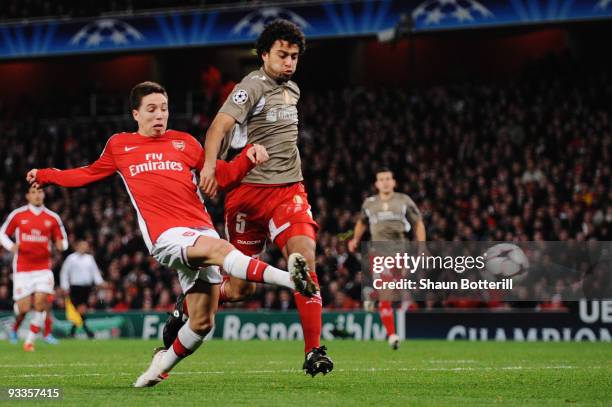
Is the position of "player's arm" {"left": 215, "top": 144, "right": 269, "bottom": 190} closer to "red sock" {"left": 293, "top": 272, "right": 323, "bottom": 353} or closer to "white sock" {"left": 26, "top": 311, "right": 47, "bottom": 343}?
"red sock" {"left": 293, "top": 272, "right": 323, "bottom": 353}

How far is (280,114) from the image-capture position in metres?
8.34

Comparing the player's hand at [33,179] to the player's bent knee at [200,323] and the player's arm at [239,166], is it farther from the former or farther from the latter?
the player's bent knee at [200,323]

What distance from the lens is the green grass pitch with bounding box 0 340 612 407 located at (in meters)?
6.79

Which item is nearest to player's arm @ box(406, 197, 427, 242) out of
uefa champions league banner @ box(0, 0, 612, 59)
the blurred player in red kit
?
the blurred player in red kit

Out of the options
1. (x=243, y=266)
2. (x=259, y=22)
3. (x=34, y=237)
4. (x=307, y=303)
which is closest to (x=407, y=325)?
(x=34, y=237)

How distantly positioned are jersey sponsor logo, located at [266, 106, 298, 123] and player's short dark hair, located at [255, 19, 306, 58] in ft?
1.50

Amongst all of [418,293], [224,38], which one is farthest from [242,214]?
[224,38]

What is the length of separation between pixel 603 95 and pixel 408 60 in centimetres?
993

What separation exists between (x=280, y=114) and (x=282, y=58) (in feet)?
1.43

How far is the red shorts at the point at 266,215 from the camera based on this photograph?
26.8 feet

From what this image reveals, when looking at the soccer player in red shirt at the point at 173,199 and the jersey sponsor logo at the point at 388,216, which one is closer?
the soccer player in red shirt at the point at 173,199

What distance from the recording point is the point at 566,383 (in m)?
8.05

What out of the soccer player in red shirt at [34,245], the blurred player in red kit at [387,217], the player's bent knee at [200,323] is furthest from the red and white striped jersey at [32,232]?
the player's bent knee at [200,323]

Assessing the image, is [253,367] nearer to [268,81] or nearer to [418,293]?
[268,81]
